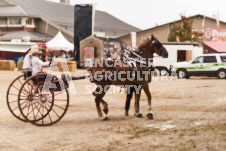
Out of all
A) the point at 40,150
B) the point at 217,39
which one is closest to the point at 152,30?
the point at 217,39

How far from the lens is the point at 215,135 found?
8.59m

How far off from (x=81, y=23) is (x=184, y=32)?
11797 mm

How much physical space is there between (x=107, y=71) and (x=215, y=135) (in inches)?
146

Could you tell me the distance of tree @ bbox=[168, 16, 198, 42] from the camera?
45588mm

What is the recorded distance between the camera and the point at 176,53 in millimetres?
34250

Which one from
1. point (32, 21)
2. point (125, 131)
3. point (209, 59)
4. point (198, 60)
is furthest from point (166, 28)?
point (125, 131)

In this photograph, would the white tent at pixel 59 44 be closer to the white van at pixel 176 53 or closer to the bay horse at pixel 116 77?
the white van at pixel 176 53

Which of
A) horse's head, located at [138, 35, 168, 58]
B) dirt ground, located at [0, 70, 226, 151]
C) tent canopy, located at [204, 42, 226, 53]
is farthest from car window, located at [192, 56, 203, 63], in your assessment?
horse's head, located at [138, 35, 168, 58]

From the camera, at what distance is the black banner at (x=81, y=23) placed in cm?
4447

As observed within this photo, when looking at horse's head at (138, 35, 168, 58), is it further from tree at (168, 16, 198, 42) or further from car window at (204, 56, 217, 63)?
tree at (168, 16, 198, 42)

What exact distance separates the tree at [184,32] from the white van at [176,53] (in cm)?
922

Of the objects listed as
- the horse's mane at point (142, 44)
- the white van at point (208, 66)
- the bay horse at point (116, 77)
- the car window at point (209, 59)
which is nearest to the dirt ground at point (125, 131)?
the bay horse at point (116, 77)

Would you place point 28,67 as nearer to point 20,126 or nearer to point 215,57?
point 20,126

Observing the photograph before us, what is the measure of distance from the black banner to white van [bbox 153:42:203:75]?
12.6m
